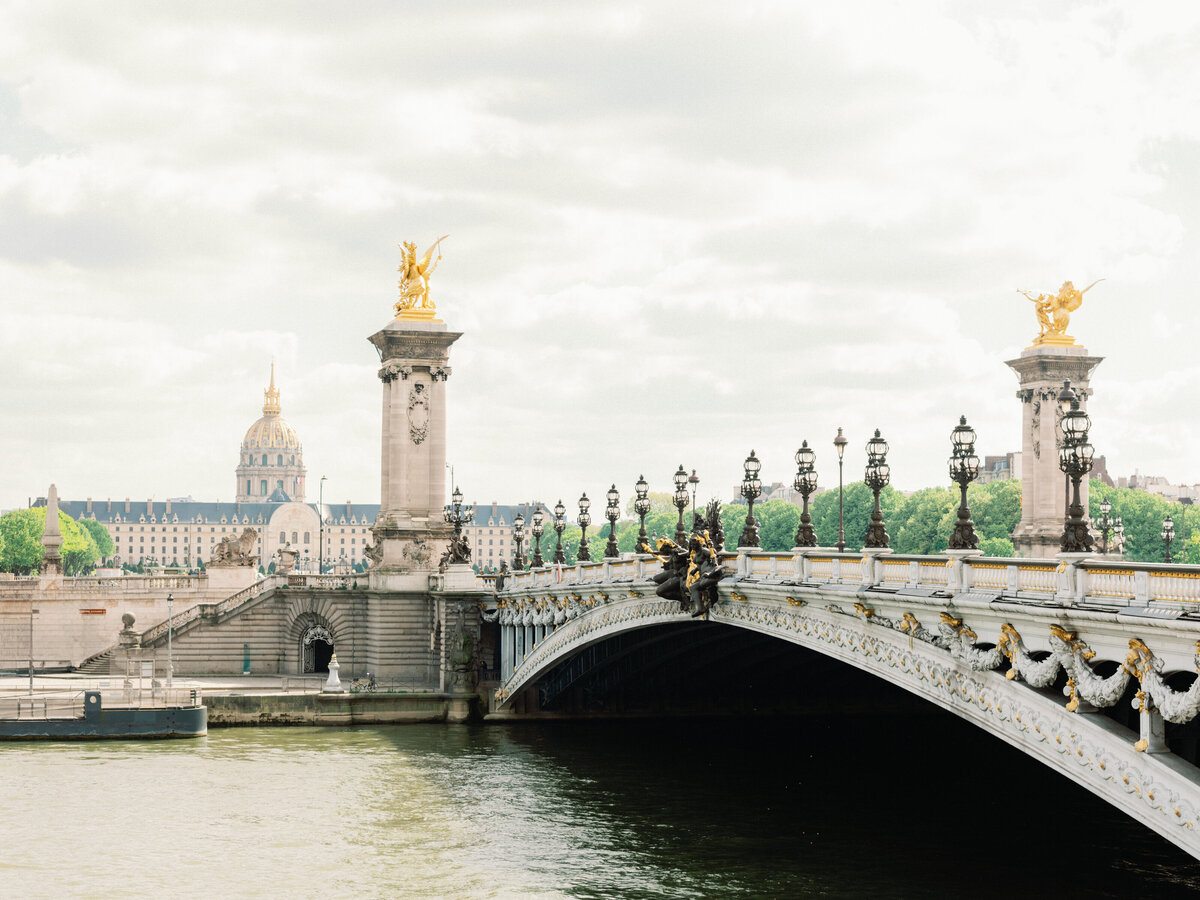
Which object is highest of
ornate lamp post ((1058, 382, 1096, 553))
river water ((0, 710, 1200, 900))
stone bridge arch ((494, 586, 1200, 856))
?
ornate lamp post ((1058, 382, 1096, 553))

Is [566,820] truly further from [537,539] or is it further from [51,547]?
[51,547]

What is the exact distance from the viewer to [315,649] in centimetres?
7738

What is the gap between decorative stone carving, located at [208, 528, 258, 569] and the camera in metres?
88.8

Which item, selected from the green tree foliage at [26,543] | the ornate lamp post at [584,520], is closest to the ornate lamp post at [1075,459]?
the ornate lamp post at [584,520]

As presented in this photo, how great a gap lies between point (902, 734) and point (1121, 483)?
140m

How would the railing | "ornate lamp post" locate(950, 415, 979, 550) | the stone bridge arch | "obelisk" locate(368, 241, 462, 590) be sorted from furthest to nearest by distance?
"obelisk" locate(368, 241, 462, 590) < "ornate lamp post" locate(950, 415, 979, 550) < the stone bridge arch < the railing

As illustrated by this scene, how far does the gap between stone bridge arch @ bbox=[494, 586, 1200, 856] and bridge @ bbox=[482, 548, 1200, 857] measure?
0.03 m

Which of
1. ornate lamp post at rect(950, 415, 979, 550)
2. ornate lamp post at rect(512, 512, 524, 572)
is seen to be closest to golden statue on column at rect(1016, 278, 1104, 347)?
ornate lamp post at rect(512, 512, 524, 572)

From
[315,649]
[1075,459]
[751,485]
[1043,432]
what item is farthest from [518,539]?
[1075,459]

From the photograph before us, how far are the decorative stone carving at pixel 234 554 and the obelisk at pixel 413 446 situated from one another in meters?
14.7

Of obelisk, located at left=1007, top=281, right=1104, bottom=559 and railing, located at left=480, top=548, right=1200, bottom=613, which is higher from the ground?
obelisk, located at left=1007, top=281, right=1104, bottom=559

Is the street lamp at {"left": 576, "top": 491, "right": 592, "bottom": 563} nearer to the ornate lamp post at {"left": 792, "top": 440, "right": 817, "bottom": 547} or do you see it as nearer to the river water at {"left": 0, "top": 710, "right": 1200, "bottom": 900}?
the river water at {"left": 0, "top": 710, "right": 1200, "bottom": 900}

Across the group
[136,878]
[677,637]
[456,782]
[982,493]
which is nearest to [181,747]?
[456,782]

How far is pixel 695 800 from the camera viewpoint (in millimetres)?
42000
